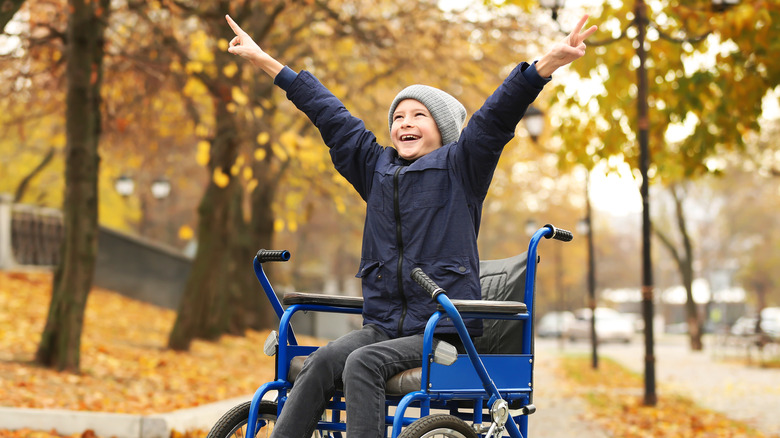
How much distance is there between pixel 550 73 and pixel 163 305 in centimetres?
2240

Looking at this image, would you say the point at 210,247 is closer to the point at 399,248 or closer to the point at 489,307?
the point at 399,248

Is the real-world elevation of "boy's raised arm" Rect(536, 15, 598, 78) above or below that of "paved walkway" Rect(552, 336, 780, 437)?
above

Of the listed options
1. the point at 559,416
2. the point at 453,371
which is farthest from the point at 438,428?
the point at 559,416

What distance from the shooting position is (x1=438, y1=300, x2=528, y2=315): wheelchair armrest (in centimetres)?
346

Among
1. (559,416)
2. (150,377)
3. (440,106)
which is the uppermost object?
(440,106)

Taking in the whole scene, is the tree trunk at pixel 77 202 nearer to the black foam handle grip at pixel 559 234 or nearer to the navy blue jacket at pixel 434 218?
the navy blue jacket at pixel 434 218

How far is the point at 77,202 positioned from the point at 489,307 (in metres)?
7.68

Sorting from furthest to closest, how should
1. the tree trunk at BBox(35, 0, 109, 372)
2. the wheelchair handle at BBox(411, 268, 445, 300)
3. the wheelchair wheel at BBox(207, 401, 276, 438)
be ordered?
the tree trunk at BBox(35, 0, 109, 372), the wheelchair wheel at BBox(207, 401, 276, 438), the wheelchair handle at BBox(411, 268, 445, 300)

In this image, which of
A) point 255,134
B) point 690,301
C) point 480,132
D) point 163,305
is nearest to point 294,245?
point 163,305

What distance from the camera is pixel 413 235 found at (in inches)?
146

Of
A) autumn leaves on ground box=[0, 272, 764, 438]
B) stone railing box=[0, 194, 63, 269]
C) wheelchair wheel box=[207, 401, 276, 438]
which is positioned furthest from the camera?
stone railing box=[0, 194, 63, 269]

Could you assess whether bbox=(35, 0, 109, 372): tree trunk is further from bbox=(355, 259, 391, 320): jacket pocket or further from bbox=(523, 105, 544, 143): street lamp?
bbox=(523, 105, 544, 143): street lamp

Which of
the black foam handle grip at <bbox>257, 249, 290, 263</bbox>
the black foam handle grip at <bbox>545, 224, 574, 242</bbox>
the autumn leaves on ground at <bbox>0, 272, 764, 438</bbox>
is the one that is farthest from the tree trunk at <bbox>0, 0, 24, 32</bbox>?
the black foam handle grip at <bbox>545, 224, 574, 242</bbox>

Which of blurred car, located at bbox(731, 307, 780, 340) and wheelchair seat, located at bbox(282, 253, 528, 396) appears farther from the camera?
blurred car, located at bbox(731, 307, 780, 340)
